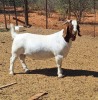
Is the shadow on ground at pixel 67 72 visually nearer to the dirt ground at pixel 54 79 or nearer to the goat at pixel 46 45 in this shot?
the dirt ground at pixel 54 79

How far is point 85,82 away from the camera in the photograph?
877 centimetres

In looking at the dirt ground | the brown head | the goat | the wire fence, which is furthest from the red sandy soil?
the wire fence

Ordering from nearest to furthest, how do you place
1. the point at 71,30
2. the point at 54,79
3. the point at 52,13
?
the point at 71,30, the point at 54,79, the point at 52,13

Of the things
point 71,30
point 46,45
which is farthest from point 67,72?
point 71,30

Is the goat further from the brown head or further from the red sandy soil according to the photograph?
the red sandy soil

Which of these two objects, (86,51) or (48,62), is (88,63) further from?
(86,51)

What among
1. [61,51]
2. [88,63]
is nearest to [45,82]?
[61,51]

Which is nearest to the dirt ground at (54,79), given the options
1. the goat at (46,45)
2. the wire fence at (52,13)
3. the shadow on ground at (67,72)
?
the shadow on ground at (67,72)

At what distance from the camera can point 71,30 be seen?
8.80 meters

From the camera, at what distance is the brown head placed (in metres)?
8.72

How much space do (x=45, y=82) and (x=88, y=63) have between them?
2735 millimetres

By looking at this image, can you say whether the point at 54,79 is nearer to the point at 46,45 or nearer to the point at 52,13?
the point at 46,45

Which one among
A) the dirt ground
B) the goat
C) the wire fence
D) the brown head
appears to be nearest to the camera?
the dirt ground

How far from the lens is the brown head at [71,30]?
872 cm
